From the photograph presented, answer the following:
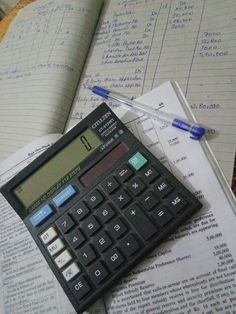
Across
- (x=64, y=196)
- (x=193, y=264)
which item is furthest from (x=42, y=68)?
(x=193, y=264)

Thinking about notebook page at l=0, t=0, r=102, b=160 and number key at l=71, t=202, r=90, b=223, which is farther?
notebook page at l=0, t=0, r=102, b=160

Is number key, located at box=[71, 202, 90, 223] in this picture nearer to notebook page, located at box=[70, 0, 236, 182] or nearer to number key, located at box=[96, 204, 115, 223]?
number key, located at box=[96, 204, 115, 223]

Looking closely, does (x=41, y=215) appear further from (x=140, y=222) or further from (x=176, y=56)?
(x=176, y=56)

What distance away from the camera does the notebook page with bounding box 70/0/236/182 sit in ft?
1.32

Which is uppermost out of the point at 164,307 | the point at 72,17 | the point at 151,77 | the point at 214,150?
the point at 72,17

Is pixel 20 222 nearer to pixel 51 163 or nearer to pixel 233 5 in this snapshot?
pixel 51 163

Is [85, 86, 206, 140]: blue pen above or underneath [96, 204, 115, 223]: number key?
above

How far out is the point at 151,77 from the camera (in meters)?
0.47

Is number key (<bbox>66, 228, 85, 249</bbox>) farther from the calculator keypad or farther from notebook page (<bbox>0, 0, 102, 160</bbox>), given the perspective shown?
notebook page (<bbox>0, 0, 102, 160</bbox>)

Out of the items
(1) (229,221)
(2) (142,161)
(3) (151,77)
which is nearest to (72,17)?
(3) (151,77)

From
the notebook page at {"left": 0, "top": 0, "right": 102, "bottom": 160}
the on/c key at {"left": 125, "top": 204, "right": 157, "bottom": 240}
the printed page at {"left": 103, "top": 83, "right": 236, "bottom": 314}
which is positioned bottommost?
the printed page at {"left": 103, "top": 83, "right": 236, "bottom": 314}

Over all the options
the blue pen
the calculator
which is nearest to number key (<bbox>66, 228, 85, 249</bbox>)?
the calculator

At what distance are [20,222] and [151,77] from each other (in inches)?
10.6

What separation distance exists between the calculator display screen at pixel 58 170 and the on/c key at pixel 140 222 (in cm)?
9
